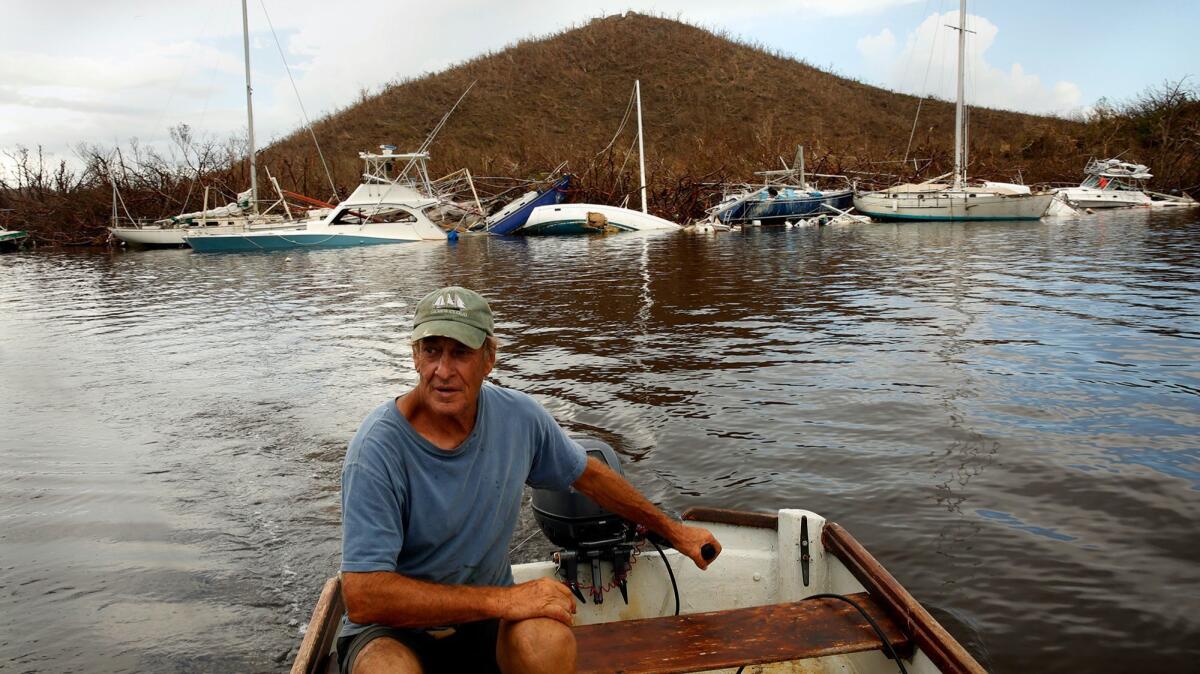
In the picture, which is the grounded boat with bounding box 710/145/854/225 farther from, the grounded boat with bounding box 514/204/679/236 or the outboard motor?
the outboard motor

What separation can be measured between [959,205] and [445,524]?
1386 inches

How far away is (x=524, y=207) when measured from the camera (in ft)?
117

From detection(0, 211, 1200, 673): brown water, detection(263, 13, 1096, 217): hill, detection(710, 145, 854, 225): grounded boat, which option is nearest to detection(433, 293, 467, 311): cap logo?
detection(0, 211, 1200, 673): brown water

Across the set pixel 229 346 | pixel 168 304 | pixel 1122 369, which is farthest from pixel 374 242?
pixel 1122 369

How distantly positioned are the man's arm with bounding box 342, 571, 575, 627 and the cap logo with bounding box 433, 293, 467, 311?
2.87 feet

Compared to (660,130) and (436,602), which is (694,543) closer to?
(436,602)

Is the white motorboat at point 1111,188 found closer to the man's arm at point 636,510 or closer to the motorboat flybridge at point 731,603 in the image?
the motorboat flybridge at point 731,603

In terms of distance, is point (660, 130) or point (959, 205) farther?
point (660, 130)

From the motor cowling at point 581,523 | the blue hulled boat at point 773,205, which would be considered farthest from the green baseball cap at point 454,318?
the blue hulled boat at point 773,205

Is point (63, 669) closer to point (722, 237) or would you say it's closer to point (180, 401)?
point (180, 401)

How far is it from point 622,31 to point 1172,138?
48926mm

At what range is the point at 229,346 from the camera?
12164 mm

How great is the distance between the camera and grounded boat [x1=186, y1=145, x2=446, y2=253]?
31828mm

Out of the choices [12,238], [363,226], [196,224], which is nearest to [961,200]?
[363,226]
